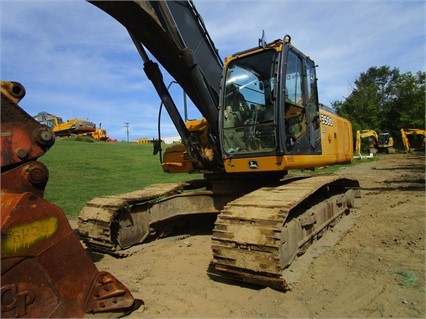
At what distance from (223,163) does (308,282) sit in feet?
6.86

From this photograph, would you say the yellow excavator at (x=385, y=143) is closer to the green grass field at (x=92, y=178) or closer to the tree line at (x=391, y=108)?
the tree line at (x=391, y=108)

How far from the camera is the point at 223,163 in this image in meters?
5.54

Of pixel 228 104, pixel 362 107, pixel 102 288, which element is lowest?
pixel 102 288

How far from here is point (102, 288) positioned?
Answer: 277cm

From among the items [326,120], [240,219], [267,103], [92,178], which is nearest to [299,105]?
[267,103]

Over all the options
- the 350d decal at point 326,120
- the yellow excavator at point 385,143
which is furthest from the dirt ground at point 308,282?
the yellow excavator at point 385,143

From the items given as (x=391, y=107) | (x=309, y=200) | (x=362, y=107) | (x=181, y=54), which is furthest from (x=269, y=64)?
(x=391, y=107)

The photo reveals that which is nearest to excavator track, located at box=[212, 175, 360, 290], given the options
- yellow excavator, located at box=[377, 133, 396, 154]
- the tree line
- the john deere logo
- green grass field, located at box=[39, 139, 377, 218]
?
the john deere logo

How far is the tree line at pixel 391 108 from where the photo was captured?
142 feet

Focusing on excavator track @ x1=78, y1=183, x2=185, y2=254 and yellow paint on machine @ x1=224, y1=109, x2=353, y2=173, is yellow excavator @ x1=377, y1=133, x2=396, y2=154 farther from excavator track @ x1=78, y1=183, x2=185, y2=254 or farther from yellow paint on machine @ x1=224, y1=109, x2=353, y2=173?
excavator track @ x1=78, y1=183, x2=185, y2=254

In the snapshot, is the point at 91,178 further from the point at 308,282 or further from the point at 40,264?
the point at 40,264

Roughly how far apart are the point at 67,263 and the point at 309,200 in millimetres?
4065

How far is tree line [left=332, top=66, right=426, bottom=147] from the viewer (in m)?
43.4

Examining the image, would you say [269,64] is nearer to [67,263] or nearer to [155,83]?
[155,83]
